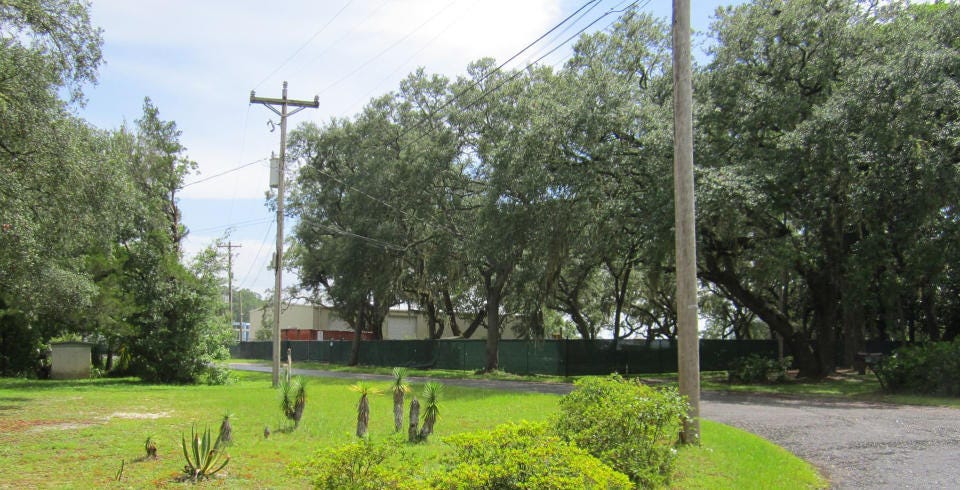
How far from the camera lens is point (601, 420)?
24.3 feet

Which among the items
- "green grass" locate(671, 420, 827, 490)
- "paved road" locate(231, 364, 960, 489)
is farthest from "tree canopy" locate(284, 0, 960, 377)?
"green grass" locate(671, 420, 827, 490)

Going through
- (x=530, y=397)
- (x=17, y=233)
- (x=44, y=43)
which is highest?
(x=44, y=43)

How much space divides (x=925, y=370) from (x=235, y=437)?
17822 millimetres

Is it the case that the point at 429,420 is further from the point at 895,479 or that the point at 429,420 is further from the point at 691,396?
the point at 895,479

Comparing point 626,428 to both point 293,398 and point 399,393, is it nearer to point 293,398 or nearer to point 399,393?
point 399,393

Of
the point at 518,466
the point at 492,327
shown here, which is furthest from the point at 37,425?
the point at 492,327

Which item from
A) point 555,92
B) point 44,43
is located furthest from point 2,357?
point 555,92

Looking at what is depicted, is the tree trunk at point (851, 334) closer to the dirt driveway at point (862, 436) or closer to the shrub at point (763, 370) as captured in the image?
the shrub at point (763, 370)

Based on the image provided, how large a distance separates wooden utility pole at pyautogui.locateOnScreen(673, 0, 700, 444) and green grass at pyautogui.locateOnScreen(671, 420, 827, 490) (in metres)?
0.55

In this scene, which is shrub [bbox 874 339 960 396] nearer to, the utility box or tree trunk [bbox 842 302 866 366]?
tree trunk [bbox 842 302 866 366]

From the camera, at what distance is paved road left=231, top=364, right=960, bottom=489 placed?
817cm

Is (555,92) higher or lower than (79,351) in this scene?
higher

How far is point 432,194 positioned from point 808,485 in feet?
80.3

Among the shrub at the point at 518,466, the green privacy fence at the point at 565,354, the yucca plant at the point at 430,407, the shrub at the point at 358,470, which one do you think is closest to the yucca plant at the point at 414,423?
the yucca plant at the point at 430,407
